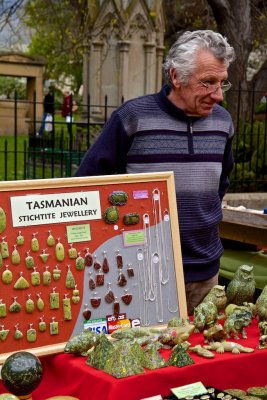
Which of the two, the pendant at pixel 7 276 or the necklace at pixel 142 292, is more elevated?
the pendant at pixel 7 276

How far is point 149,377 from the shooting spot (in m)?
2.01

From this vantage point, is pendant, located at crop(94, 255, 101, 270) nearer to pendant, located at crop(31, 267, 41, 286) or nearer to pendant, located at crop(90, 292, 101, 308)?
pendant, located at crop(90, 292, 101, 308)

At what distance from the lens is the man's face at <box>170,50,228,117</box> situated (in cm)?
258

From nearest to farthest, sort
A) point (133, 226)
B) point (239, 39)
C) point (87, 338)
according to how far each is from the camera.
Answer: point (87, 338)
point (133, 226)
point (239, 39)

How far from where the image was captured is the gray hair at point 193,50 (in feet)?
8.43

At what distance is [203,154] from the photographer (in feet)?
9.02

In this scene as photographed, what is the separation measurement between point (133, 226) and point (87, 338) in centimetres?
43

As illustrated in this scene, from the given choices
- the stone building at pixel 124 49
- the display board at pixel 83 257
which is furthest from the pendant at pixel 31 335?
the stone building at pixel 124 49

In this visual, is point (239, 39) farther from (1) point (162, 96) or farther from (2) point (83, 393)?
(2) point (83, 393)

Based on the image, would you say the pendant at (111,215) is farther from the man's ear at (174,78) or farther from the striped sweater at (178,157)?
the man's ear at (174,78)

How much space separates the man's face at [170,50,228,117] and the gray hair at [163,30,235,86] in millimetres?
18

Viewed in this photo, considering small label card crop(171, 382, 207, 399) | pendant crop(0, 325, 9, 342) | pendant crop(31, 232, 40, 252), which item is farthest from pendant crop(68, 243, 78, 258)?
small label card crop(171, 382, 207, 399)

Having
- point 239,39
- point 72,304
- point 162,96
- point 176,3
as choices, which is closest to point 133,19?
point 239,39

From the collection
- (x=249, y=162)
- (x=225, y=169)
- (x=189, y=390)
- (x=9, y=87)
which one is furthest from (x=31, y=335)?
(x=9, y=87)
